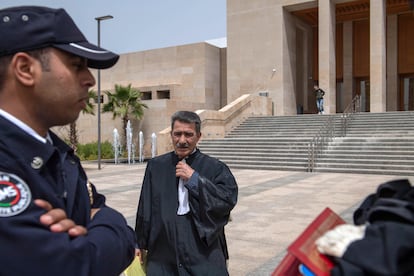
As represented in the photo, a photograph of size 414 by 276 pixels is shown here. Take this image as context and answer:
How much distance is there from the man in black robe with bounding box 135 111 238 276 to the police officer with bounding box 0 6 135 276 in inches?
43.6

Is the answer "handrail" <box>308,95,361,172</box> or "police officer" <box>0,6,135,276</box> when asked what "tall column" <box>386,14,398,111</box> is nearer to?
"handrail" <box>308,95,361,172</box>

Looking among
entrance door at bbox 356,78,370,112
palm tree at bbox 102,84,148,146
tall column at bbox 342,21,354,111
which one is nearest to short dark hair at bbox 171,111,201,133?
palm tree at bbox 102,84,148,146

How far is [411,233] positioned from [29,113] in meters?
1.19

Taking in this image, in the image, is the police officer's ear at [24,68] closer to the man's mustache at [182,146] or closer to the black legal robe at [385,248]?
the black legal robe at [385,248]

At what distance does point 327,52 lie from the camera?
24.1m

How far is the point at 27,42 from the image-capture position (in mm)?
1259

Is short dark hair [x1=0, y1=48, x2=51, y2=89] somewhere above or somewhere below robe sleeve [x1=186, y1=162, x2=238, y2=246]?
above

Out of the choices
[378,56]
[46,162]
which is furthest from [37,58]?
[378,56]

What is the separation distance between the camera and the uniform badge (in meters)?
1.08

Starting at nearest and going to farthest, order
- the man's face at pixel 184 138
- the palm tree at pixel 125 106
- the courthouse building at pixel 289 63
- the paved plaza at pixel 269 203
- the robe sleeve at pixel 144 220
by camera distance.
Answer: the robe sleeve at pixel 144 220 → the man's face at pixel 184 138 → the paved plaza at pixel 269 203 → the palm tree at pixel 125 106 → the courthouse building at pixel 289 63

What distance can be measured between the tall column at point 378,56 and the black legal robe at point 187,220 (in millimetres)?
22245

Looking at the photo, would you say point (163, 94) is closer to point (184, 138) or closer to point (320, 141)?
point (320, 141)

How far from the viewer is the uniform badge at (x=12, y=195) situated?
108cm

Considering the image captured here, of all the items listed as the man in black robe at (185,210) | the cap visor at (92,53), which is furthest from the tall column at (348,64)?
the cap visor at (92,53)
